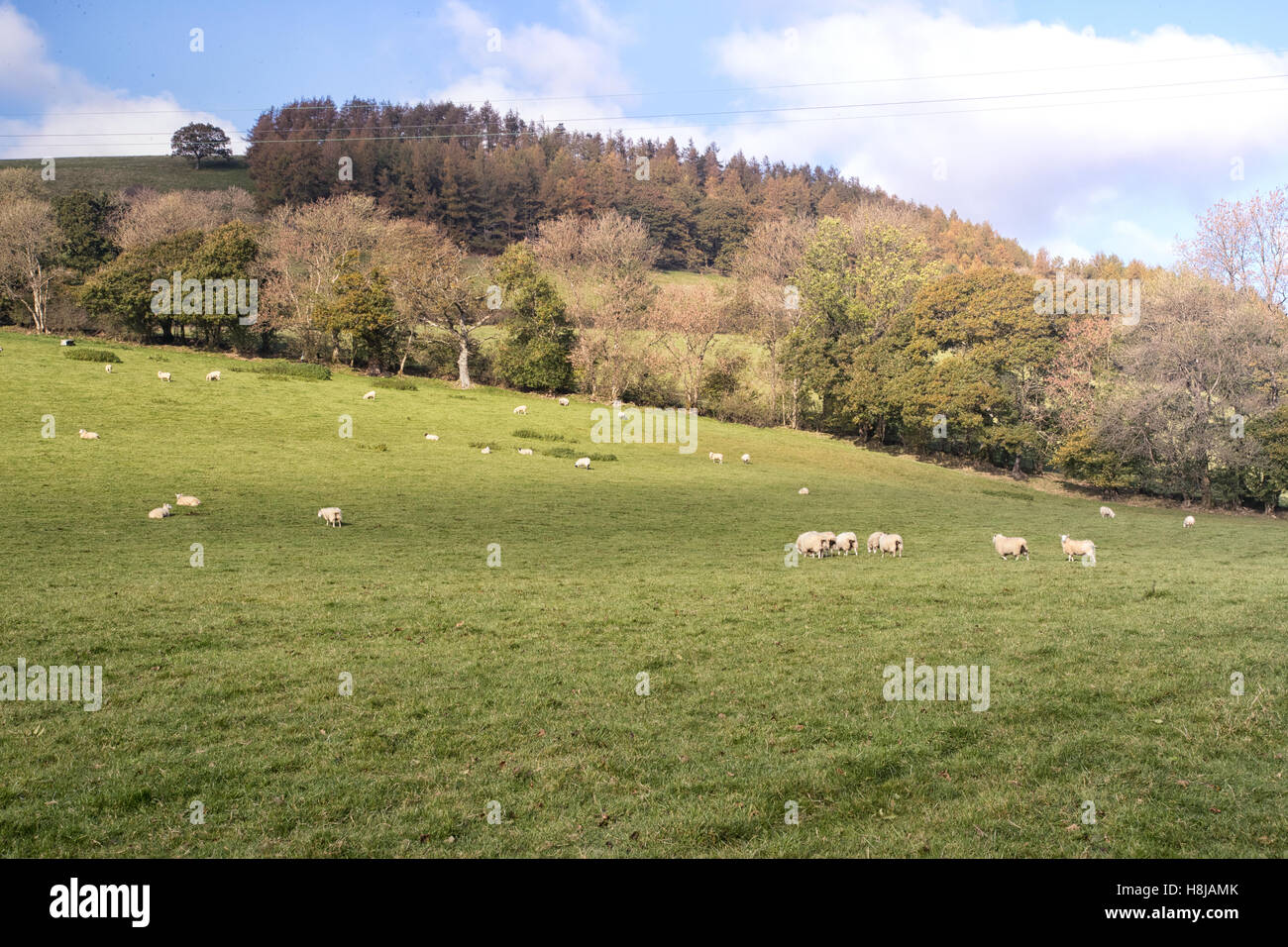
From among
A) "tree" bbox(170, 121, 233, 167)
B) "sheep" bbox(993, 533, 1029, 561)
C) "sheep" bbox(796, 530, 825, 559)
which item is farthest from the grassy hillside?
"sheep" bbox(993, 533, 1029, 561)

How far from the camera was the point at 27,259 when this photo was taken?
56.6m

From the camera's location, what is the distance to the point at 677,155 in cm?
14312

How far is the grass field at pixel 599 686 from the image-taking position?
22.4ft

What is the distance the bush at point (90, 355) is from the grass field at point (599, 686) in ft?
75.6

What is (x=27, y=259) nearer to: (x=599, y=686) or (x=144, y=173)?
(x=599, y=686)

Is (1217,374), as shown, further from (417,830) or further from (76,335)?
(76,335)

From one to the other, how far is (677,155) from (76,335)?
111m

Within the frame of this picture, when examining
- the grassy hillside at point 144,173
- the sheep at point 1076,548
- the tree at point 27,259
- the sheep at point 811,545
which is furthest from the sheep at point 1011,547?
the grassy hillside at point 144,173

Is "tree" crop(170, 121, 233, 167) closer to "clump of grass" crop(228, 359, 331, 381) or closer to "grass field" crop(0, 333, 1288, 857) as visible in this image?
"clump of grass" crop(228, 359, 331, 381)

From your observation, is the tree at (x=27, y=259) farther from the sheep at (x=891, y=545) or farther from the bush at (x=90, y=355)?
the sheep at (x=891, y=545)

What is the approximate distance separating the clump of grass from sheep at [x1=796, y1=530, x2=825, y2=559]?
4180 cm
